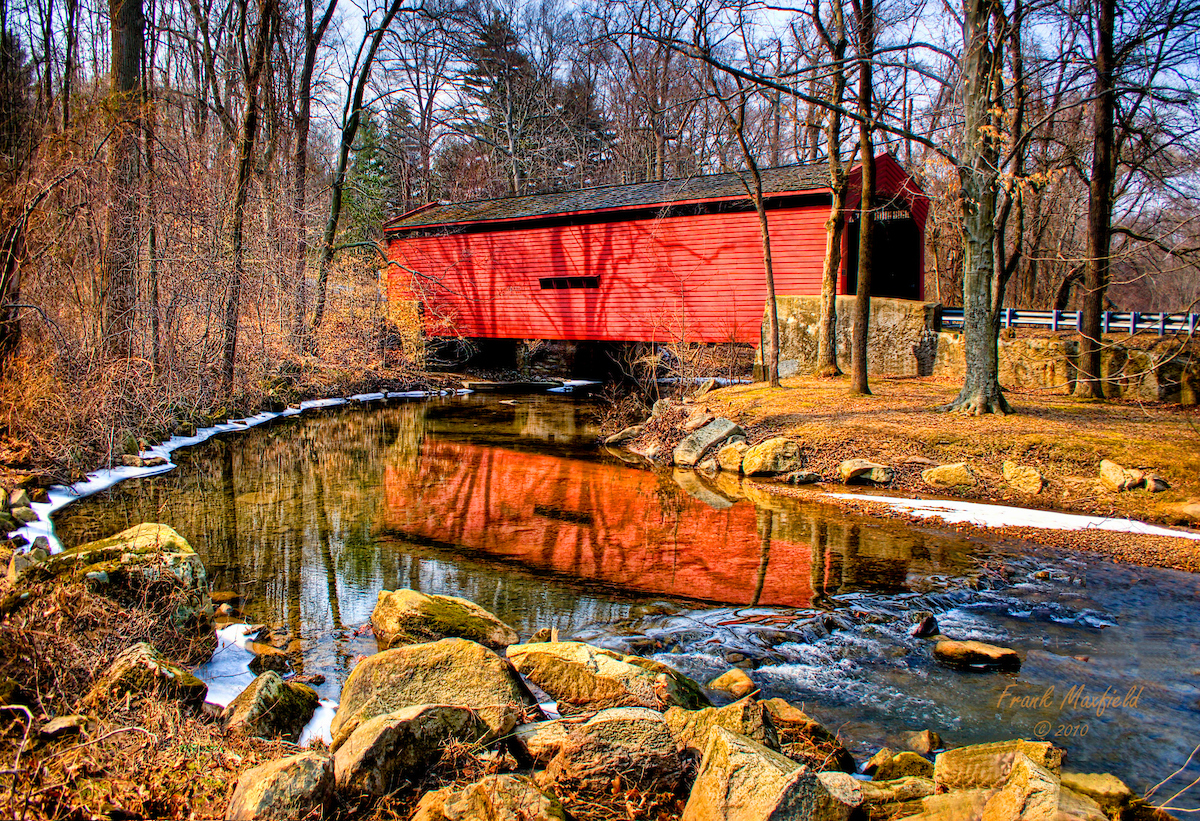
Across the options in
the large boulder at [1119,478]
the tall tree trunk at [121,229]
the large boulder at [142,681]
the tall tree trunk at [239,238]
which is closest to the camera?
the large boulder at [142,681]

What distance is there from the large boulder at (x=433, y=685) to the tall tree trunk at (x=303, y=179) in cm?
1215

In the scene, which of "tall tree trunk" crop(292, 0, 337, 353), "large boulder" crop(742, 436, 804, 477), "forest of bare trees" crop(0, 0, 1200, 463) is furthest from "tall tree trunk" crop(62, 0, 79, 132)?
"large boulder" crop(742, 436, 804, 477)

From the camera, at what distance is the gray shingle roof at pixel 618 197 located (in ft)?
49.8

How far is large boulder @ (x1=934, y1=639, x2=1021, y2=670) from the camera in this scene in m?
4.23

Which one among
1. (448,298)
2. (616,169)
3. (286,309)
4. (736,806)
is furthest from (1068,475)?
(616,169)

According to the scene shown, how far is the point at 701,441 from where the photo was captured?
10500mm

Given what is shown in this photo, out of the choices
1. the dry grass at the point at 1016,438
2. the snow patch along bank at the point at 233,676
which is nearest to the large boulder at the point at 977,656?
→ the snow patch along bank at the point at 233,676

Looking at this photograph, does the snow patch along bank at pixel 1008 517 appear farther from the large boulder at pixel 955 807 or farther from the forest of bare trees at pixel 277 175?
the large boulder at pixel 955 807

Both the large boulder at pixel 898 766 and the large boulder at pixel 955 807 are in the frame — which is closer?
the large boulder at pixel 955 807

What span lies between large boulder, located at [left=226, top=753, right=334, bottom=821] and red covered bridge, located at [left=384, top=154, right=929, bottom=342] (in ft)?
36.6

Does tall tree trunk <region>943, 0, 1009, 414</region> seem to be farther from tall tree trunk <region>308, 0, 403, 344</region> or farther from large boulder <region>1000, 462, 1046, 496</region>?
tall tree trunk <region>308, 0, 403, 344</region>

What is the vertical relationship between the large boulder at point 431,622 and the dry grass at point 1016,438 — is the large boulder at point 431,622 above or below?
below

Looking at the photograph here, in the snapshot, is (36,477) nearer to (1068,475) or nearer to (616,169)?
(1068,475)

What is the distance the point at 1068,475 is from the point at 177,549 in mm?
8089
